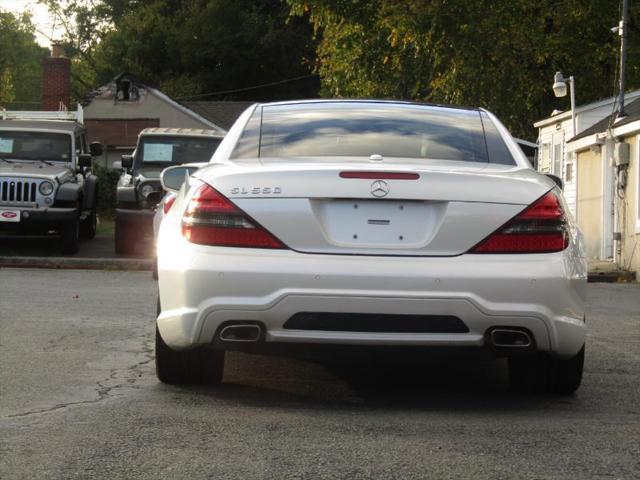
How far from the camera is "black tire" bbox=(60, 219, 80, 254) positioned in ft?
64.6

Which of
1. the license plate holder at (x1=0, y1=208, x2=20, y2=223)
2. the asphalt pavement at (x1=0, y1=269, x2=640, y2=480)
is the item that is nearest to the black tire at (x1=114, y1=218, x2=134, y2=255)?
the license plate holder at (x1=0, y1=208, x2=20, y2=223)

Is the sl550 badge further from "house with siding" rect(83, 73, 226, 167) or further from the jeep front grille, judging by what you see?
"house with siding" rect(83, 73, 226, 167)

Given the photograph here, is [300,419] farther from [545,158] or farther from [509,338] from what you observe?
[545,158]

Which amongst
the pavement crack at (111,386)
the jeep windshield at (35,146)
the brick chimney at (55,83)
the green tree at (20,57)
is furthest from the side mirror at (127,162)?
the green tree at (20,57)

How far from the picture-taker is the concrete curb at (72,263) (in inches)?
709

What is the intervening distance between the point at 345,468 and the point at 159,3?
69.4m

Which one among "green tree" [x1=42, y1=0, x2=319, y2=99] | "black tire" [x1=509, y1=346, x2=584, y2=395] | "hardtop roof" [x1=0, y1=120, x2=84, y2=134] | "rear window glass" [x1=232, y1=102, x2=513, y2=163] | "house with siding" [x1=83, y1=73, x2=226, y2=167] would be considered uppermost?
"green tree" [x1=42, y1=0, x2=319, y2=99]

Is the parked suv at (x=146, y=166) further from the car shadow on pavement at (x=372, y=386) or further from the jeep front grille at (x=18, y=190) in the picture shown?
the car shadow on pavement at (x=372, y=386)

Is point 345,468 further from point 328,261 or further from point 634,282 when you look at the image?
point 634,282

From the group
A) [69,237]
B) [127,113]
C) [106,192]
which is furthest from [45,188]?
[127,113]

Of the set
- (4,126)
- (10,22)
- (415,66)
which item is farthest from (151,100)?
(10,22)

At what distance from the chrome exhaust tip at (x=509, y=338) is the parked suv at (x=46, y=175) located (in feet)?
47.1

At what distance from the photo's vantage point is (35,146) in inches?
811

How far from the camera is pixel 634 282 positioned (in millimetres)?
20078
